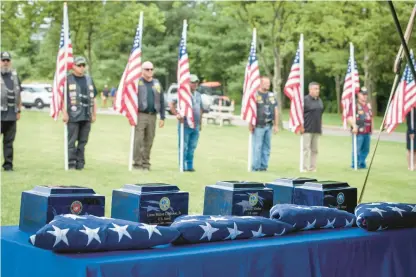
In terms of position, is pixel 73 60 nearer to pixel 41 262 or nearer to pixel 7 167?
pixel 7 167

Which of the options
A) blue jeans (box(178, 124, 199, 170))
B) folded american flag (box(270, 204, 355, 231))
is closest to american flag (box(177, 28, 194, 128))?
blue jeans (box(178, 124, 199, 170))

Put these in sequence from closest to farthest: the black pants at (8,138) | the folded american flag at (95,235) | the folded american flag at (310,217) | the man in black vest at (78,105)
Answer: the folded american flag at (95,235) < the folded american flag at (310,217) < the black pants at (8,138) < the man in black vest at (78,105)

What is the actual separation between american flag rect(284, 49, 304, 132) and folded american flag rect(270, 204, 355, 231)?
11619 millimetres

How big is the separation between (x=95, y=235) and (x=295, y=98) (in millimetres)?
13101

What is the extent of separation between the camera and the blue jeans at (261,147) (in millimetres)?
15000

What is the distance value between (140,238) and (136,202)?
560mm

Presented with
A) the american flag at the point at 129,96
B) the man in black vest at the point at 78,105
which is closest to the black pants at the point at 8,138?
the man in black vest at the point at 78,105

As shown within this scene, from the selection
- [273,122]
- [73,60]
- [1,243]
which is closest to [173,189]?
[1,243]

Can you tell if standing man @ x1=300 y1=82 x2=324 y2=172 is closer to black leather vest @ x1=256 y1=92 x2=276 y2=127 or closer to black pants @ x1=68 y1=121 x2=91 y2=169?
black leather vest @ x1=256 y1=92 x2=276 y2=127

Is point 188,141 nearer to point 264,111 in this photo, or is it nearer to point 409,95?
point 264,111

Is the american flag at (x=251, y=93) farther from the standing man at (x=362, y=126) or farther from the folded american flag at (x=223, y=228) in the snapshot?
the folded american flag at (x=223, y=228)

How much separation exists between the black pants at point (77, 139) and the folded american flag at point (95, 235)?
10.4 metres

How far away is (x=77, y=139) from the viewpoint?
13586 millimetres

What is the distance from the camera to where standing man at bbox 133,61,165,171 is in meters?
13.8
